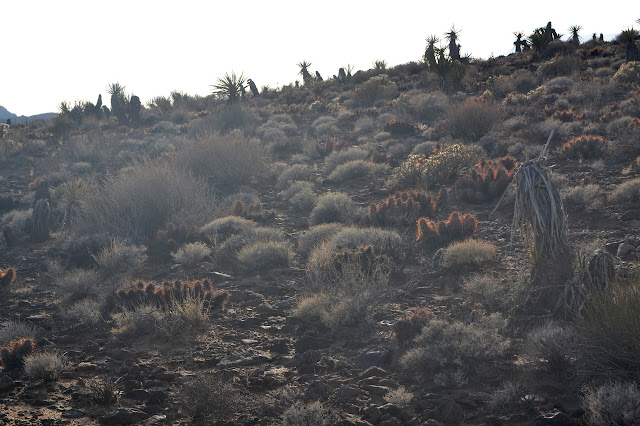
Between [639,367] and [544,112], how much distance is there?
1430 centimetres

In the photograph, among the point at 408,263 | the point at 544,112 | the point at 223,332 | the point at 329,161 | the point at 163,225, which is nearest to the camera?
the point at 223,332

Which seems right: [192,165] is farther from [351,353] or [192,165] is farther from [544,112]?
[544,112]

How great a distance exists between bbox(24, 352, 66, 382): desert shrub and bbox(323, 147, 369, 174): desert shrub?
10.2 m

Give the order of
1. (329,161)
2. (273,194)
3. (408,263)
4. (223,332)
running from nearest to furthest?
(223,332)
(408,263)
(273,194)
(329,161)

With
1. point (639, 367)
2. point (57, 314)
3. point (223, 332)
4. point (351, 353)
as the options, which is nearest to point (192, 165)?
point (57, 314)

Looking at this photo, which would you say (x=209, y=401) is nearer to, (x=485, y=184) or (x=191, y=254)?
(x=191, y=254)

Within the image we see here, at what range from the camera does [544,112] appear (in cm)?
1669

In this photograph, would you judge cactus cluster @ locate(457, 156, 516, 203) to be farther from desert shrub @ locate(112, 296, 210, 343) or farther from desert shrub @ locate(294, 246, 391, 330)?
desert shrub @ locate(112, 296, 210, 343)

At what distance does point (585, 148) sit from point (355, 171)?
5433 millimetres

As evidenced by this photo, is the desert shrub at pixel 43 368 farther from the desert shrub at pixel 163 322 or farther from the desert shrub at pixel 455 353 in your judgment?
the desert shrub at pixel 455 353

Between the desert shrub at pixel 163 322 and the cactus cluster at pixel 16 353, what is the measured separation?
36.2 inches

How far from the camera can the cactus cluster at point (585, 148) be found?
11.9 m

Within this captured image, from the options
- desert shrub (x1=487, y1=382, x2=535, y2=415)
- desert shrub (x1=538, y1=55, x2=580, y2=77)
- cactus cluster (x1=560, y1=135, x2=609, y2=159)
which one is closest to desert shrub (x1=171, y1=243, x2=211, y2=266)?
desert shrub (x1=487, y1=382, x2=535, y2=415)

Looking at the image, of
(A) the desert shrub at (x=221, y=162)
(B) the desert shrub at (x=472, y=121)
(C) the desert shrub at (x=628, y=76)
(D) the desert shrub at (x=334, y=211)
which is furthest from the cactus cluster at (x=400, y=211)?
(C) the desert shrub at (x=628, y=76)
